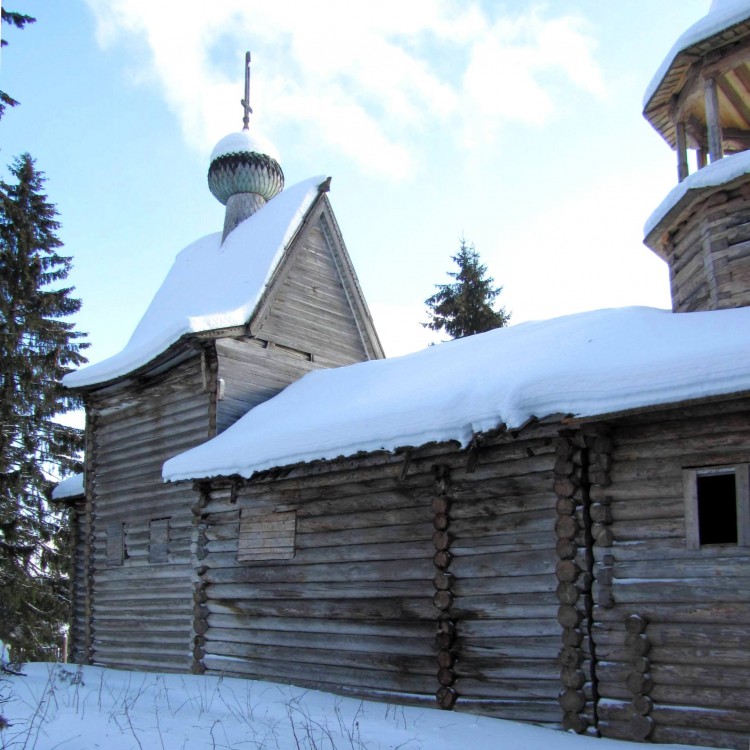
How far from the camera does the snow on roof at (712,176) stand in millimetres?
9555

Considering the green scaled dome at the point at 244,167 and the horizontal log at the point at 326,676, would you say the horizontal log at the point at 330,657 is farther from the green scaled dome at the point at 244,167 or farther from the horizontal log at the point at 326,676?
the green scaled dome at the point at 244,167

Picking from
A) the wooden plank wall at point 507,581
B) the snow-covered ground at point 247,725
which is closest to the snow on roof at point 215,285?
the snow-covered ground at point 247,725

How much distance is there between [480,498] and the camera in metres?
9.20

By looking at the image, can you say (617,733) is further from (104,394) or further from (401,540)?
(104,394)

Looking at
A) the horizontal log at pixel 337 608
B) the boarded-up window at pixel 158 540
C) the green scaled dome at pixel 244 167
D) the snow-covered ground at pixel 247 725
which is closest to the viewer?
the snow-covered ground at pixel 247 725

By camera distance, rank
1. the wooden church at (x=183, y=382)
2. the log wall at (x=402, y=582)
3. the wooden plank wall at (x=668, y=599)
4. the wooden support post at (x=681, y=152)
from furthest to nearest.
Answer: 1. the wooden church at (x=183, y=382)
2. the wooden support post at (x=681, y=152)
3. the log wall at (x=402, y=582)
4. the wooden plank wall at (x=668, y=599)

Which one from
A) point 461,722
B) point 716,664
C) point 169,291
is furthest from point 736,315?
point 169,291

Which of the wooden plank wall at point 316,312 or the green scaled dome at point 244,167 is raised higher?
the green scaled dome at point 244,167

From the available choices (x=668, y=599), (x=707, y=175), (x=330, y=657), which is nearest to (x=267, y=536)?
(x=330, y=657)

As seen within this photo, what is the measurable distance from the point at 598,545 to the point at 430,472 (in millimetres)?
2369

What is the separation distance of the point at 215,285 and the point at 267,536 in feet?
21.3

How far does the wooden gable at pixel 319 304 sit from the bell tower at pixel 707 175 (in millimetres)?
6789

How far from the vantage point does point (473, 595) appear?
9.09m

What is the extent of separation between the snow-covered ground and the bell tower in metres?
5.51
